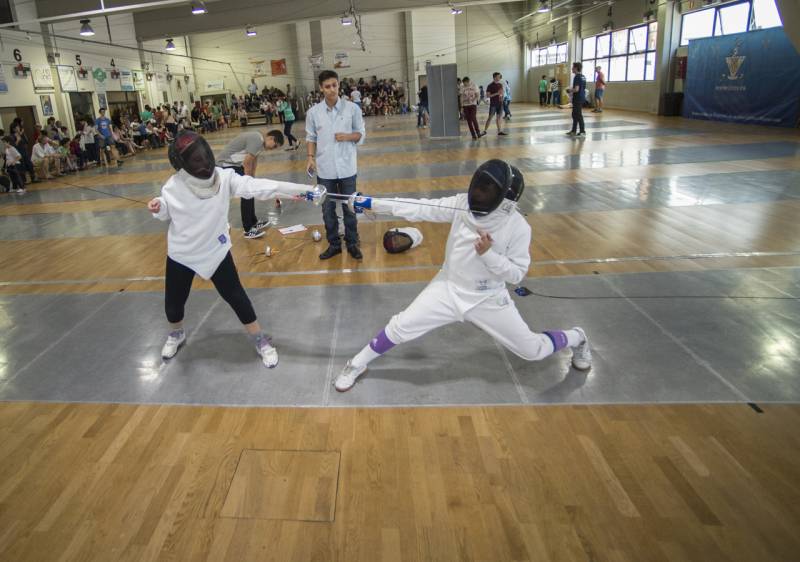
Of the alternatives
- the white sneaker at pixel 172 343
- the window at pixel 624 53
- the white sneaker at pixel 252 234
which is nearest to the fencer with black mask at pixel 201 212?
the white sneaker at pixel 172 343

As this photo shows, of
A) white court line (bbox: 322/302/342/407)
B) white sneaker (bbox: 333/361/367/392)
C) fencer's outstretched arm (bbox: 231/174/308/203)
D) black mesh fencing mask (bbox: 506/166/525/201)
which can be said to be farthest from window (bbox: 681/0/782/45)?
white sneaker (bbox: 333/361/367/392)

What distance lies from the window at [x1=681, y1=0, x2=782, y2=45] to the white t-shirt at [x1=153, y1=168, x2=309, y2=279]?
1368 centimetres

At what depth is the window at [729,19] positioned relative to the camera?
1285 cm

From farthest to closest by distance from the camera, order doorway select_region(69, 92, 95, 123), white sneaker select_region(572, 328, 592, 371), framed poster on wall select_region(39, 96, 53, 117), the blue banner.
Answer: doorway select_region(69, 92, 95, 123) < framed poster on wall select_region(39, 96, 53, 117) < the blue banner < white sneaker select_region(572, 328, 592, 371)

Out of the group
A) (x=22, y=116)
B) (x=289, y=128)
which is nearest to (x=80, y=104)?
(x=22, y=116)

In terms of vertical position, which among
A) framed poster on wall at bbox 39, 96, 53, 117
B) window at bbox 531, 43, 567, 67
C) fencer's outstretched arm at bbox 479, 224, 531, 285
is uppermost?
window at bbox 531, 43, 567, 67

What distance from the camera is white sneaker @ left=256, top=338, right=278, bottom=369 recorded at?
10.7ft

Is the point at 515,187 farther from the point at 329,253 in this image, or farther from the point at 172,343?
the point at 329,253

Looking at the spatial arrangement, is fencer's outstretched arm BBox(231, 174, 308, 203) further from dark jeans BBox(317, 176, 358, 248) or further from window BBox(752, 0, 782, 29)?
window BBox(752, 0, 782, 29)

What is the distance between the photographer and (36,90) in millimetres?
16047

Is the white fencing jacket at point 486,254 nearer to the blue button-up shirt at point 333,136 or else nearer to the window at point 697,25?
the blue button-up shirt at point 333,136

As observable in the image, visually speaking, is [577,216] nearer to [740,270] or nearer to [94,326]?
[740,270]

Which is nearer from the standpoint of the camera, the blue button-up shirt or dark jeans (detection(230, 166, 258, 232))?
the blue button-up shirt

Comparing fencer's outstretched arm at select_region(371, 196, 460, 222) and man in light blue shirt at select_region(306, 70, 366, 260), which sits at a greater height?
man in light blue shirt at select_region(306, 70, 366, 260)
